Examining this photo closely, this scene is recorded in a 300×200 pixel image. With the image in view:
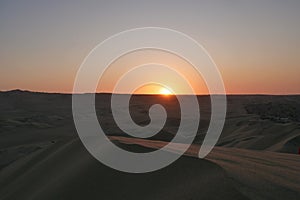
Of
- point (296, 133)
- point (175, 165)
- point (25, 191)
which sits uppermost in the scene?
point (296, 133)

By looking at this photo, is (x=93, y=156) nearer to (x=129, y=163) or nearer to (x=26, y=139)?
(x=129, y=163)

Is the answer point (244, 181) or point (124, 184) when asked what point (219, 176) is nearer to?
point (244, 181)

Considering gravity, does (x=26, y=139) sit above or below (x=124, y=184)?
above

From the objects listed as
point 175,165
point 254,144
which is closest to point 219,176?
point 175,165

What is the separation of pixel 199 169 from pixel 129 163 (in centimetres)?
85

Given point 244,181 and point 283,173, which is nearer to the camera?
point 244,181

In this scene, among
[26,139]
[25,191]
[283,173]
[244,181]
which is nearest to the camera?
[244,181]

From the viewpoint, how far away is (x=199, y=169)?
3.15 metres

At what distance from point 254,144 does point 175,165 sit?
6.39 metres

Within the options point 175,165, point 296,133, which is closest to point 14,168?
point 175,165

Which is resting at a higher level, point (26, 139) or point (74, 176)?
point (26, 139)

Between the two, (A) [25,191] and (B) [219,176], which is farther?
(A) [25,191]

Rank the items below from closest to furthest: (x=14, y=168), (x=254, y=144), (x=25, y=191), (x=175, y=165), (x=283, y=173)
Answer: (x=283, y=173), (x=175, y=165), (x=25, y=191), (x=14, y=168), (x=254, y=144)

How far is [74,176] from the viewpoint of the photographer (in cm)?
369
